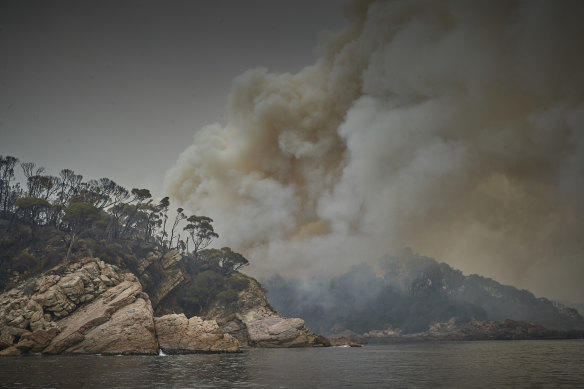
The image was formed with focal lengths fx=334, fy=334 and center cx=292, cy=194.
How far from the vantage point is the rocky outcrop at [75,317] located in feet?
176

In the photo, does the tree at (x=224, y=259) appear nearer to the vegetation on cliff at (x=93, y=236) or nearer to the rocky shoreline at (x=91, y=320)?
the vegetation on cliff at (x=93, y=236)

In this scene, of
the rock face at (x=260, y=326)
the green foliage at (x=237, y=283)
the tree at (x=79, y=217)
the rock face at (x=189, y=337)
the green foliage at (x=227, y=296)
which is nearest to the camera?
the rock face at (x=189, y=337)

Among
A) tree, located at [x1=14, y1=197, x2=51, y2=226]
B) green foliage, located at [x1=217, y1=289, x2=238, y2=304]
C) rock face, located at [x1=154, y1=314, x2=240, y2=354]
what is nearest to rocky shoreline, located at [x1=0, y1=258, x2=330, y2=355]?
rock face, located at [x1=154, y1=314, x2=240, y2=354]

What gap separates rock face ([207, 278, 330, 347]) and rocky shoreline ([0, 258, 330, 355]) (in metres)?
32.8

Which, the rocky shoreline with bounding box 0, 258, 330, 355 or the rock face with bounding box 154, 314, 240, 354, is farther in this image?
the rock face with bounding box 154, 314, 240, 354

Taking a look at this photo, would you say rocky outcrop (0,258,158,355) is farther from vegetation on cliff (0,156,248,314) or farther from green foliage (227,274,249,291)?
green foliage (227,274,249,291)

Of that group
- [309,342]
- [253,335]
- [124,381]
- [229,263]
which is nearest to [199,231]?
[229,263]

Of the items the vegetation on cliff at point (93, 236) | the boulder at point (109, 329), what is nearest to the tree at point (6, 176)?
the vegetation on cliff at point (93, 236)

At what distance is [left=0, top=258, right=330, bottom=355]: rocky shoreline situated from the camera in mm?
54469

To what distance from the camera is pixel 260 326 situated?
4065 inches

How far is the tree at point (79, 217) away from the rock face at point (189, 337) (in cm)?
3359

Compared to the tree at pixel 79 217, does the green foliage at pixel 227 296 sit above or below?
below

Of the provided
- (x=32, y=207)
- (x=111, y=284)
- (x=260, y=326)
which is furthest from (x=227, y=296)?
(x=32, y=207)

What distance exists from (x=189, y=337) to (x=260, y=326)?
1631 inches
